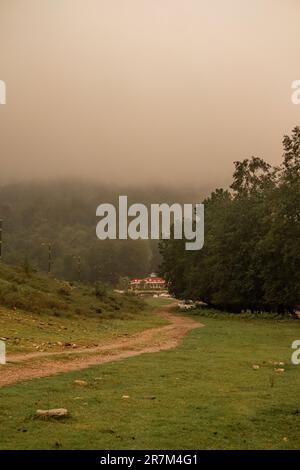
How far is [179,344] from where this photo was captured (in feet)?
107

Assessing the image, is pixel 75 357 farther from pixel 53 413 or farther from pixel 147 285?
pixel 147 285

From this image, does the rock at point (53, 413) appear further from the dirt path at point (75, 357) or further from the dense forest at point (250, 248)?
the dense forest at point (250, 248)

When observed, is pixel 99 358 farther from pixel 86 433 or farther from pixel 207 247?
pixel 207 247

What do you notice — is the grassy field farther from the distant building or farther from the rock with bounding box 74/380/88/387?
the distant building

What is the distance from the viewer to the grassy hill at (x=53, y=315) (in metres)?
30.1

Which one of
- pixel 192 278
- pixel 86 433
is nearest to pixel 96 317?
pixel 192 278

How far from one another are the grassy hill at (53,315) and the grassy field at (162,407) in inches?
310

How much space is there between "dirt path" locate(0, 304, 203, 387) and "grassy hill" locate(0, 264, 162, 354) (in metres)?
1.52

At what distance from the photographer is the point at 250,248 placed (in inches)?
2542

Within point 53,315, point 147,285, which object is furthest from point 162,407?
point 147,285

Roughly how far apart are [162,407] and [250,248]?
170 feet

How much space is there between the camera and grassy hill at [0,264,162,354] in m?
30.1

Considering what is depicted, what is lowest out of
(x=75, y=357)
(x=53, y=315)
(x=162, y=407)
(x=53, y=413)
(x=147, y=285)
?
(x=147, y=285)
